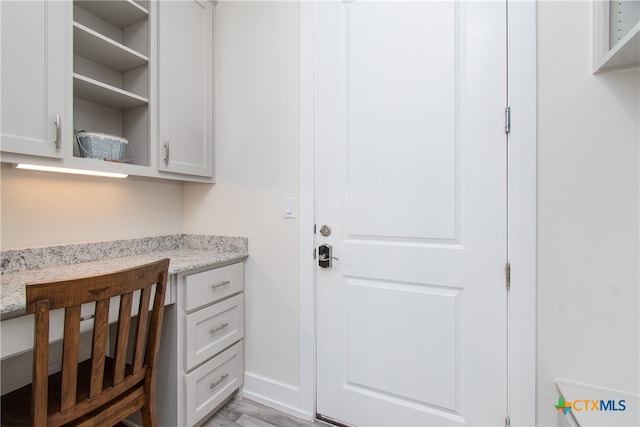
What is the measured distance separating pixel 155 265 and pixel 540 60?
1.70 metres

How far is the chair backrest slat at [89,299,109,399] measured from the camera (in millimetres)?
872

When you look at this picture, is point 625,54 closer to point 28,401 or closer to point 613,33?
point 613,33

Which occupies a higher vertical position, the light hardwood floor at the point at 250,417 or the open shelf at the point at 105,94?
the open shelf at the point at 105,94

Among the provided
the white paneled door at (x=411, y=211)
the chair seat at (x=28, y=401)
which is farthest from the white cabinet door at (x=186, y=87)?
the chair seat at (x=28, y=401)

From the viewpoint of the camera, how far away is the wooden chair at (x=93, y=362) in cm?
78

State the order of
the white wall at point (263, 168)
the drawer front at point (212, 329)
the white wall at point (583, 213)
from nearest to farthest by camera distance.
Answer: the white wall at point (583, 213) → the drawer front at point (212, 329) → the white wall at point (263, 168)

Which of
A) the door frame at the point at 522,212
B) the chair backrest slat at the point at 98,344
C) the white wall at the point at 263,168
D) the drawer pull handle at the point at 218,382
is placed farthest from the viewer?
the white wall at the point at 263,168

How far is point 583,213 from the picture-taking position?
3.47ft

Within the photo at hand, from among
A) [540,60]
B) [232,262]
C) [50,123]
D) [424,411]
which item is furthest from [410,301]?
[50,123]

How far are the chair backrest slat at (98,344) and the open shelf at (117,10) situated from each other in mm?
1480

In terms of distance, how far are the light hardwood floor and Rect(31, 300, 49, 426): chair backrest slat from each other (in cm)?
90

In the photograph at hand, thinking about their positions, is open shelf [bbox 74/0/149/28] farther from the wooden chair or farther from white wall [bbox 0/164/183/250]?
the wooden chair

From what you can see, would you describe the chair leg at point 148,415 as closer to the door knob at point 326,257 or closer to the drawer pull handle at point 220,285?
the drawer pull handle at point 220,285

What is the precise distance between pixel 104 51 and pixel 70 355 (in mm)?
1443
